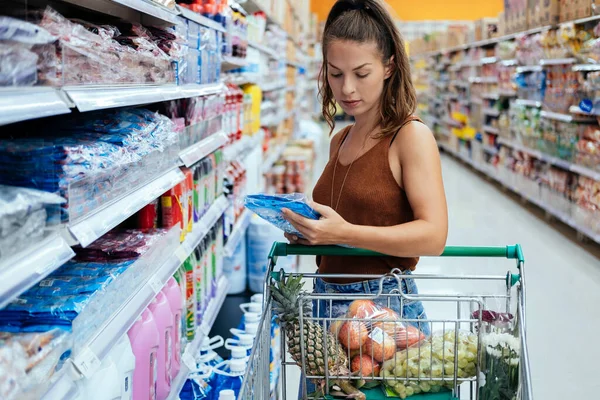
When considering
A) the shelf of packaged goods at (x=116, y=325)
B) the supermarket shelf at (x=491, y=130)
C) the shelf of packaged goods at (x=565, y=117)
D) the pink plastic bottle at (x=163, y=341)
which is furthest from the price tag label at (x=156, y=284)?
the supermarket shelf at (x=491, y=130)

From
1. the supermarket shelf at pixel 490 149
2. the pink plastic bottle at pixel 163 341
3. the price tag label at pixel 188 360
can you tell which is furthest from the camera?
the supermarket shelf at pixel 490 149

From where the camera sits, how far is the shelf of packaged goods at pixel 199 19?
2.71m

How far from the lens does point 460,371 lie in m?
1.60

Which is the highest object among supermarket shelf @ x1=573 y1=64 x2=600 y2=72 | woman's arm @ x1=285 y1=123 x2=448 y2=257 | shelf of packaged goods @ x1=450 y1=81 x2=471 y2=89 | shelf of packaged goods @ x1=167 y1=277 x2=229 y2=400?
shelf of packaged goods @ x1=450 y1=81 x2=471 y2=89

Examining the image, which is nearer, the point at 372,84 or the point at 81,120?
the point at 372,84

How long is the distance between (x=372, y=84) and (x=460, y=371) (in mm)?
754

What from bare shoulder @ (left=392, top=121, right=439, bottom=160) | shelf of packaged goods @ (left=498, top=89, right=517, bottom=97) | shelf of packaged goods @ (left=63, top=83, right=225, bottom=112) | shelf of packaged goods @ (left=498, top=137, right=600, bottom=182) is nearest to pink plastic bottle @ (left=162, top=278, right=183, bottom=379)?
shelf of packaged goods @ (left=63, top=83, right=225, bottom=112)

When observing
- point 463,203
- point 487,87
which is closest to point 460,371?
point 463,203

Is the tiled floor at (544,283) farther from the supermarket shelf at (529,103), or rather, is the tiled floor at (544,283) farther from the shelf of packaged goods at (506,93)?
the shelf of packaged goods at (506,93)

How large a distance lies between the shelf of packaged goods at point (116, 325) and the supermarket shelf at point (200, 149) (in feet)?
1.05

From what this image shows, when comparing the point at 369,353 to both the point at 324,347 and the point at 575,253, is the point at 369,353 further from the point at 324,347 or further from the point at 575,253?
the point at 575,253

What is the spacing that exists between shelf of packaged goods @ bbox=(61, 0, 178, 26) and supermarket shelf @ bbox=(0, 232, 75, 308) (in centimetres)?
73

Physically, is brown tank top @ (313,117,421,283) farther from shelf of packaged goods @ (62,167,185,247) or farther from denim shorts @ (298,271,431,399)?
shelf of packaged goods @ (62,167,185,247)

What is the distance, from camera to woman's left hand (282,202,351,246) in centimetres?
161
